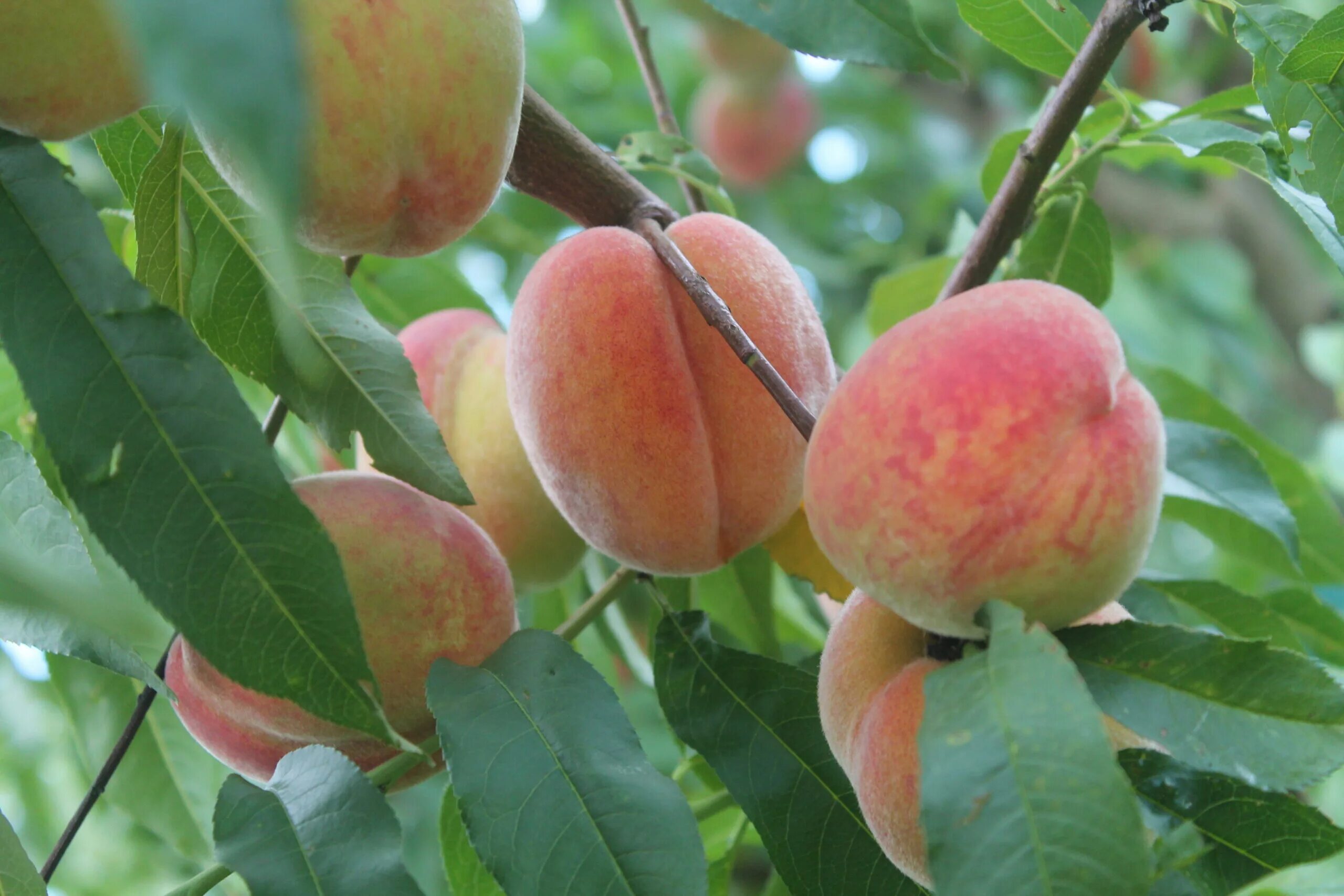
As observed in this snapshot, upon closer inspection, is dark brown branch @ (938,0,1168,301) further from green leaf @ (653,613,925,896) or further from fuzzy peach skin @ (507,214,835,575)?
green leaf @ (653,613,925,896)

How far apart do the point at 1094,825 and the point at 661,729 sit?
1626 millimetres

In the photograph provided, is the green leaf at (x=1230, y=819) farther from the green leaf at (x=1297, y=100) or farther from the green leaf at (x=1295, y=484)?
the green leaf at (x=1295, y=484)

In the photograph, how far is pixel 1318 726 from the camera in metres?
0.60

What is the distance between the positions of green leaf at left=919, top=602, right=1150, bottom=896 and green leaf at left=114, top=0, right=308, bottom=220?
36 centimetres

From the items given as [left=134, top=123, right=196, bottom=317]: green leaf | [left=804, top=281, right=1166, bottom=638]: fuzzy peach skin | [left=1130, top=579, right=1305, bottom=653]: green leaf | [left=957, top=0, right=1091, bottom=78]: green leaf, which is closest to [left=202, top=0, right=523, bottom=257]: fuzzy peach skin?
[left=134, top=123, right=196, bottom=317]: green leaf

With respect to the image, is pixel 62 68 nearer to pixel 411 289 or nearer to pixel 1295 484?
pixel 411 289

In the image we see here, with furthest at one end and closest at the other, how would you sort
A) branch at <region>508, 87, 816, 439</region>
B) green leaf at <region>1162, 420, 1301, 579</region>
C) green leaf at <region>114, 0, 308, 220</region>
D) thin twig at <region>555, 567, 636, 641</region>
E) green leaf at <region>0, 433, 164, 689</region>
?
green leaf at <region>1162, 420, 1301, 579</region>, thin twig at <region>555, 567, 636, 641</region>, branch at <region>508, 87, 816, 439</region>, green leaf at <region>0, 433, 164, 689</region>, green leaf at <region>114, 0, 308, 220</region>

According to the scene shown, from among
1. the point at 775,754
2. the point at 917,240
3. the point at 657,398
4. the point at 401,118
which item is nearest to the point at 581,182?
the point at 657,398

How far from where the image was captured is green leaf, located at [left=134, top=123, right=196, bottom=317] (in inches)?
29.2

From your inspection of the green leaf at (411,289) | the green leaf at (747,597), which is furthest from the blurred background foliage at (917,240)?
the green leaf at (747,597)

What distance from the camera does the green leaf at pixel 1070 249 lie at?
111 cm

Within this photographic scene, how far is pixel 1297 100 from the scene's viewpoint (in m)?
0.75

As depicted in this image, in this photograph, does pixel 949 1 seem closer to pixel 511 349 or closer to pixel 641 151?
pixel 641 151

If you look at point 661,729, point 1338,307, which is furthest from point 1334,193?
point 1338,307
